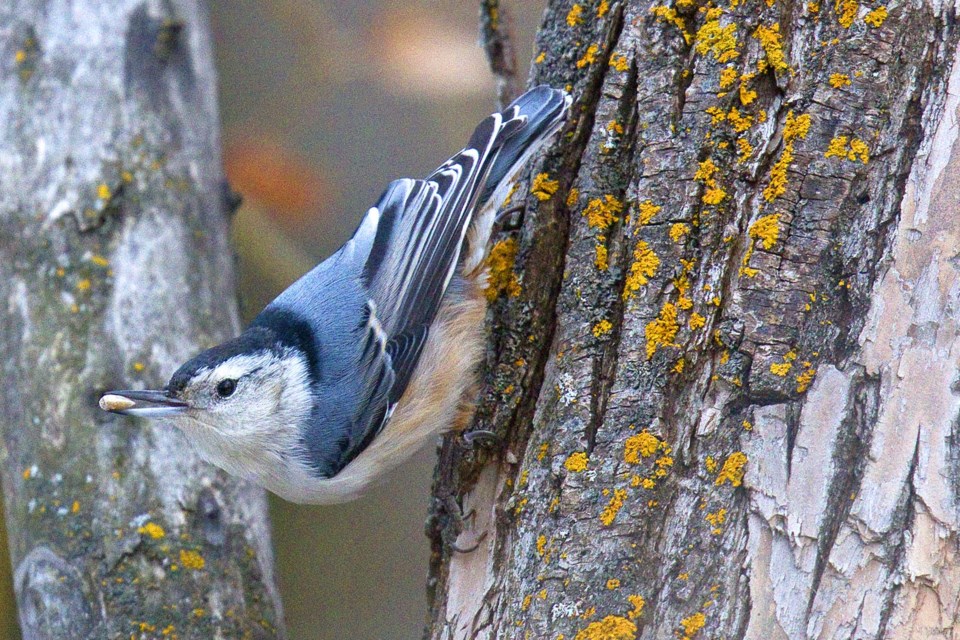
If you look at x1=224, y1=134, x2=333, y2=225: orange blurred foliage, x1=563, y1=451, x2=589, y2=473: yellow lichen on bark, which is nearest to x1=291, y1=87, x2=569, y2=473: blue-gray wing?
x1=563, y1=451, x2=589, y2=473: yellow lichen on bark

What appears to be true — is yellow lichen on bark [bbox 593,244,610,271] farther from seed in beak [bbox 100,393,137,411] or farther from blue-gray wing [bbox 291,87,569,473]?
seed in beak [bbox 100,393,137,411]

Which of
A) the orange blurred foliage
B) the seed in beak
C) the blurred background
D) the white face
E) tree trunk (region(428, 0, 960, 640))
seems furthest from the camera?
the orange blurred foliage

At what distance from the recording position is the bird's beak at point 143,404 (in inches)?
79.0

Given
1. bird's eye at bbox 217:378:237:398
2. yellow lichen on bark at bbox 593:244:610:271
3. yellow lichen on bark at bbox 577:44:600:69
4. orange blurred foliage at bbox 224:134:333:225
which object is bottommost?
bird's eye at bbox 217:378:237:398

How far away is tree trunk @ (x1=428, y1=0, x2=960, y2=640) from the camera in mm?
1528

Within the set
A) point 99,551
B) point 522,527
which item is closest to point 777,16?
point 522,527

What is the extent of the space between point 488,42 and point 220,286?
3.13 ft

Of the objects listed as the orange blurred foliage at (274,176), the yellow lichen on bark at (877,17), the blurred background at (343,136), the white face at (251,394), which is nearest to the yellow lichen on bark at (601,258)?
the yellow lichen on bark at (877,17)

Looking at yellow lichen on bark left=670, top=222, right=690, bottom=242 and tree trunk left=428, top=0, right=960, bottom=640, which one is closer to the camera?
tree trunk left=428, top=0, right=960, bottom=640

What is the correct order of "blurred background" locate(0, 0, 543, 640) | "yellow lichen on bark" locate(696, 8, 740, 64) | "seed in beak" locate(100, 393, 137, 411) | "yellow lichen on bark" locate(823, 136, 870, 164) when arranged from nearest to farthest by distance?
"yellow lichen on bark" locate(823, 136, 870, 164), "yellow lichen on bark" locate(696, 8, 740, 64), "seed in beak" locate(100, 393, 137, 411), "blurred background" locate(0, 0, 543, 640)

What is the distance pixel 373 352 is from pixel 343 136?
1.80m

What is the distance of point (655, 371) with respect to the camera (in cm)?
172

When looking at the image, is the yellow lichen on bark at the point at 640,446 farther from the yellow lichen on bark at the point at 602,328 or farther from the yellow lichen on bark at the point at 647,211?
the yellow lichen on bark at the point at 647,211

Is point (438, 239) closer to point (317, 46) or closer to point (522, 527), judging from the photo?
point (522, 527)
